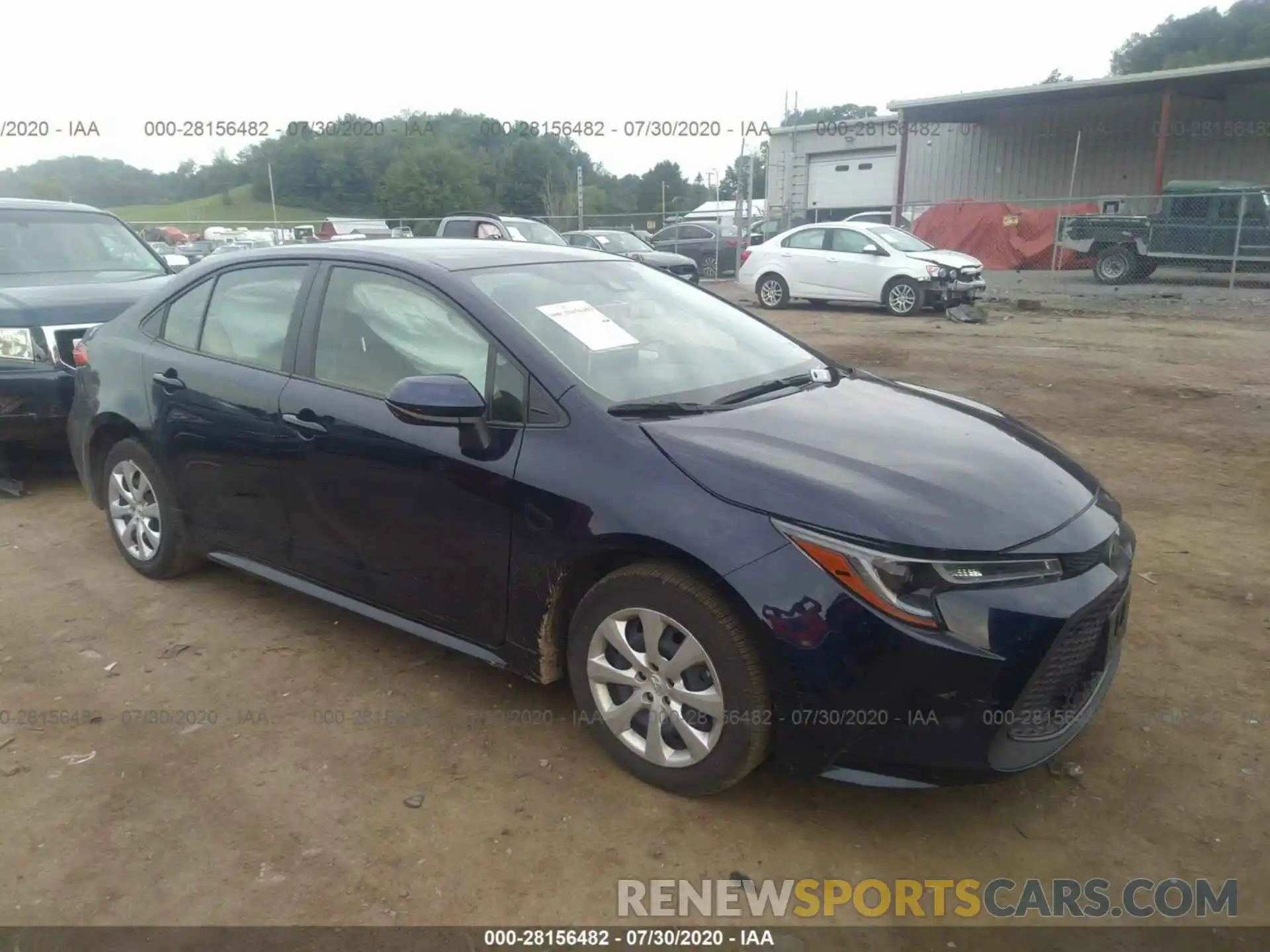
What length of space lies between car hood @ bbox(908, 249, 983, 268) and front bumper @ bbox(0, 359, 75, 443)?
1276 cm

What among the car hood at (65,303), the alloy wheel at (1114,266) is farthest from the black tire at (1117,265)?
the car hood at (65,303)

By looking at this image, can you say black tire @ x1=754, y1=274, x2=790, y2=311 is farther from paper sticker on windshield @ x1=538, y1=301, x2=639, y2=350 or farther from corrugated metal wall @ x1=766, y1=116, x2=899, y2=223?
corrugated metal wall @ x1=766, y1=116, x2=899, y2=223

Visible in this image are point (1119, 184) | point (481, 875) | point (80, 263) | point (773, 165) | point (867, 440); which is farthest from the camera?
point (773, 165)

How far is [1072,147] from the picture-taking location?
30906mm

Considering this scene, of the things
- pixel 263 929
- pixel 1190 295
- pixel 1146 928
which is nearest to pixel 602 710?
pixel 263 929

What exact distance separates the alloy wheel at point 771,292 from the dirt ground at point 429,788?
1261cm

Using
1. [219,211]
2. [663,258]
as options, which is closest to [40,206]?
[663,258]

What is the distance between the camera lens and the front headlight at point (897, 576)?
2.47 m

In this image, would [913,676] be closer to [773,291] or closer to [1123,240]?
[773,291]

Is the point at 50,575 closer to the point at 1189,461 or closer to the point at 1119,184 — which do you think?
the point at 1189,461

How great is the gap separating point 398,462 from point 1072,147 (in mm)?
33274

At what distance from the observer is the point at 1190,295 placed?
57.2 feet

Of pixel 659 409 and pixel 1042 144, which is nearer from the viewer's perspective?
pixel 659 409

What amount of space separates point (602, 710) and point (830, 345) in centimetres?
950
